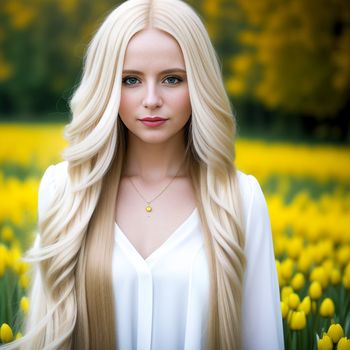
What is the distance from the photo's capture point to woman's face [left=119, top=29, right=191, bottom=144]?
1.95 meters

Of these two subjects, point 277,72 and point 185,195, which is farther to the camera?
point 277,72

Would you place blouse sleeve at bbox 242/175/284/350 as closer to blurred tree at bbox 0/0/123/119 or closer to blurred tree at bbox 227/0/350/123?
blurred tree at bbox 227/0/350/123

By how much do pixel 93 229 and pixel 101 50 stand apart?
0.60m

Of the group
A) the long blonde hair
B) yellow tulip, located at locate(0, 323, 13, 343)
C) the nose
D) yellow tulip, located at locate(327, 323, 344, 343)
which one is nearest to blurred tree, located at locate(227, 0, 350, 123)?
yellow tulip, located at locate(327, 323, 344, 343)

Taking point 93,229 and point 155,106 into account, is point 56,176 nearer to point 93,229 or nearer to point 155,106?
point 93,229

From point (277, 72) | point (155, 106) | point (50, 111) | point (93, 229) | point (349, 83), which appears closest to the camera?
point (155, 106)

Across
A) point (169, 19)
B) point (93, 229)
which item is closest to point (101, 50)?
point (169, 19)

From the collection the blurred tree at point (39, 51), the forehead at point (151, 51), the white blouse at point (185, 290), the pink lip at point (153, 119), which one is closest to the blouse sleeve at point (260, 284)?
the white blouse at point (185, 290)

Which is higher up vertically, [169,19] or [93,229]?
[169,19]

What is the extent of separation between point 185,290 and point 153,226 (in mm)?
246

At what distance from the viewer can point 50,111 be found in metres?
9.32

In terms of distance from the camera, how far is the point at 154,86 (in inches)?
76.9

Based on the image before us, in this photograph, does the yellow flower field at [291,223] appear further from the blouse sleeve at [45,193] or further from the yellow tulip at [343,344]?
→ the blouse sleeve at [45,193]

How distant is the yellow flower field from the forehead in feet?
1.91
